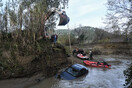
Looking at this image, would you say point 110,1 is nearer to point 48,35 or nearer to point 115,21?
point 115,21

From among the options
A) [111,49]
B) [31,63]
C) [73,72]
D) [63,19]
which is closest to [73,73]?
[73,72]

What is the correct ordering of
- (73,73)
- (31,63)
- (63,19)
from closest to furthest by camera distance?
(31,63)
(73,73)
(63,19)

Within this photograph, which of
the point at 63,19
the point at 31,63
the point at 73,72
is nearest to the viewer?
the point at 31,63

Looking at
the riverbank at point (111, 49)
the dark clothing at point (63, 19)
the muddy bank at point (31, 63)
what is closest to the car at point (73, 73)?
the muddy bank at point (31, 63)

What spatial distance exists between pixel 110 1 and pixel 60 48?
278 inches

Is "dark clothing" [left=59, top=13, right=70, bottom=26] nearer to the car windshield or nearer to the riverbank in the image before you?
the car windshield

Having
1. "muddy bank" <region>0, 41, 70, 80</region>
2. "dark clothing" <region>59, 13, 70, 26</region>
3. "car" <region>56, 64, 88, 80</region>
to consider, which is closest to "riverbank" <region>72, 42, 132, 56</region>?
"dark clothing" <region>59, 13, 70, 26</region>

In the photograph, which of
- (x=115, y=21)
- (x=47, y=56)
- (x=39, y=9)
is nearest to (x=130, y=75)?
(x=47, y=56)

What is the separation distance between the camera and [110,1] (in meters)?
12.7

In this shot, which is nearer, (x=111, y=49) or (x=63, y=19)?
(x=63, y=19)

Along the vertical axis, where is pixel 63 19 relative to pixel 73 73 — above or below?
above

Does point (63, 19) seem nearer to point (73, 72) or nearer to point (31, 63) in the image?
point (73, 72)

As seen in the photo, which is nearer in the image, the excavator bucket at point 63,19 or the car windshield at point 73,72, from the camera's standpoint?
the car windshield at point 73,72

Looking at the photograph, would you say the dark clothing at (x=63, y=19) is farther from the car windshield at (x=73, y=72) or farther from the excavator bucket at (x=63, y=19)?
the car windshield at (x=73, y=72)
